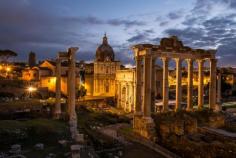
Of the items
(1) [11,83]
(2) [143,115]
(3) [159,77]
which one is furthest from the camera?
(3) [159,77]

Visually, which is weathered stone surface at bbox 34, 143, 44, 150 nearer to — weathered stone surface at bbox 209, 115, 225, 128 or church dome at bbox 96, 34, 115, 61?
weathered stone surface at bbox 209, 115, 225, 128

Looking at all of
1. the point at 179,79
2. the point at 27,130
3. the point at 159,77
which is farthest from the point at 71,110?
the point at 159,77

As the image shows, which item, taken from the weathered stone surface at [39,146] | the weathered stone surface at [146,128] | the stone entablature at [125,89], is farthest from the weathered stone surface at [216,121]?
the stone entablature at [125,89]

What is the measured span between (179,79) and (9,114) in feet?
66.1

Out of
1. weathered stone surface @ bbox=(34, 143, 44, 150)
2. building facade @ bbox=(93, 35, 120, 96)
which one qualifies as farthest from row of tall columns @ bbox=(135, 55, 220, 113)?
building facade @ bbox=(93, 35, 120, 96)

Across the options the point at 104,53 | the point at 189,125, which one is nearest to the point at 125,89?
the point at 104,53

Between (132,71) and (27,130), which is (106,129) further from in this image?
(132,71)

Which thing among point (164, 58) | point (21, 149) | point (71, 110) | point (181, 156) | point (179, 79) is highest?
point (164, 58)

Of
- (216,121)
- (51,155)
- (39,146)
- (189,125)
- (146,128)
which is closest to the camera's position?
(51,155)

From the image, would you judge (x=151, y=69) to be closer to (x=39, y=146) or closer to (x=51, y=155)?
(x=39, y=146)

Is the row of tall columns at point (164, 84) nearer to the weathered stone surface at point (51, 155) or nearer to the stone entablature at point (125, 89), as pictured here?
the weathered stone surface at point (51, 155)

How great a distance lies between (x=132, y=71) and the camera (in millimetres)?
52469

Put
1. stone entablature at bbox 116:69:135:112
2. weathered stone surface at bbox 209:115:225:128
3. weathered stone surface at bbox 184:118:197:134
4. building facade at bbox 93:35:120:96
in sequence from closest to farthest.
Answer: weathered stone surface at bbox 184:118:197:134
weathered stone surface at bbox 209:115:225:128
stone entablature at bbox 116:69:135:112
building facade at bbox 93:35:120:96

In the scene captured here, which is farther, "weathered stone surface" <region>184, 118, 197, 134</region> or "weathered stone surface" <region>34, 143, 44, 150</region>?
"weathered stone surface" <region>184, 118, 197, 134</region>
